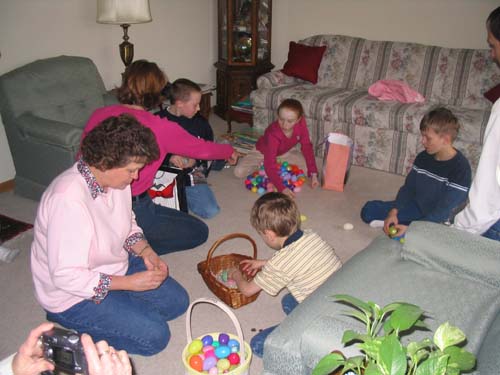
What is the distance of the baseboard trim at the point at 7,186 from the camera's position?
3557mm

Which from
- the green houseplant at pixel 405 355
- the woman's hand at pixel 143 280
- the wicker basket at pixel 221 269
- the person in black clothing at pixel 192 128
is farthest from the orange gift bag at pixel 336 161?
the green houseplant at pixel 405 355

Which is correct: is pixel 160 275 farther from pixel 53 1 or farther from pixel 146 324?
pixel 53 1

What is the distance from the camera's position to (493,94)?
378cm

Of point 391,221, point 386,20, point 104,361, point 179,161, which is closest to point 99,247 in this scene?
point 104,361

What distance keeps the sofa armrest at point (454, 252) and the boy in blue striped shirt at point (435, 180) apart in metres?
0.61

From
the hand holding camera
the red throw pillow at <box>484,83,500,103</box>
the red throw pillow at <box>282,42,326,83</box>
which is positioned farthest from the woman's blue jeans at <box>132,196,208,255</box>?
the red throw pillow at <box>484,83,500,103</box>

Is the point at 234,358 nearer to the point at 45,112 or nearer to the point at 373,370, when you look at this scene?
the point at 373,370

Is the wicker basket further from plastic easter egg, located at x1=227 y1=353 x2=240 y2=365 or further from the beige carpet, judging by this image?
plastic easter egg, located at x1=227 y1=353 x2=240 y2=365

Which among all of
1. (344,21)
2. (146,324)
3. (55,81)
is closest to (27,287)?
(146,324)

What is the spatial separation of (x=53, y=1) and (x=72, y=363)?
3305 mm

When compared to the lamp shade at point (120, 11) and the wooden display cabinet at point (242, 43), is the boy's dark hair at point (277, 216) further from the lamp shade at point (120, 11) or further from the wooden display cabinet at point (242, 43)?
the wooden display cabinet at point (242, 43)

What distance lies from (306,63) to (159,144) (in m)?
2.58

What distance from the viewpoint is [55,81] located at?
3.39 m

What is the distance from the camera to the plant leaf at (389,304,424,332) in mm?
833
